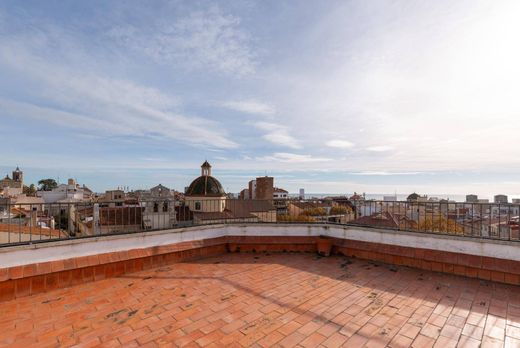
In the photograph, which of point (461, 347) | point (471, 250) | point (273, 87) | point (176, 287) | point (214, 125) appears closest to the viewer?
point (461, 347)

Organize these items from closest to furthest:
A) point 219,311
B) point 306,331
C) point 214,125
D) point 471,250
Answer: point 306,331, point 219,311, point 471,250, point 214,125

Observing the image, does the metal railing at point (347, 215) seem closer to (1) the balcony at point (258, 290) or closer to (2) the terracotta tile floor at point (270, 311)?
(1) the balcony at point (258, 290)

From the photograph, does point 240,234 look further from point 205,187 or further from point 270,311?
point 205,187

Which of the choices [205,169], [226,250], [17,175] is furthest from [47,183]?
[226,250]

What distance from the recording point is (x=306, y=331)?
7.99 ft

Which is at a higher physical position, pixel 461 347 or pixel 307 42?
pixel 307 42

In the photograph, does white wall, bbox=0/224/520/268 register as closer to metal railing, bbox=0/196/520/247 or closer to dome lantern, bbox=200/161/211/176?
metal railing, bbox=0/196/520/247

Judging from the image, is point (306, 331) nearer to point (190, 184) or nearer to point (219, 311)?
point (219, 311)

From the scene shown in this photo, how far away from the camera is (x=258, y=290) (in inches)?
136

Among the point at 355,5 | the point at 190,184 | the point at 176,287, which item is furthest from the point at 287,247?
the point at 190,184

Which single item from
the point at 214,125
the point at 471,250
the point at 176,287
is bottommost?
the point at 176,287

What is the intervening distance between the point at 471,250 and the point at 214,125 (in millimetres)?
13439

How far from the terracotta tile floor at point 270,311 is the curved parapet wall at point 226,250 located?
22 cm

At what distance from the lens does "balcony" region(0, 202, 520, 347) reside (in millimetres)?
2389
